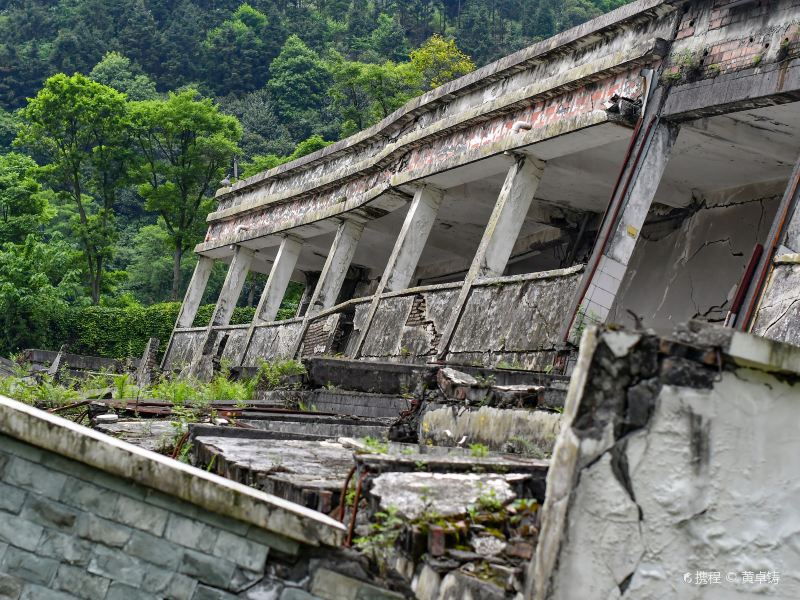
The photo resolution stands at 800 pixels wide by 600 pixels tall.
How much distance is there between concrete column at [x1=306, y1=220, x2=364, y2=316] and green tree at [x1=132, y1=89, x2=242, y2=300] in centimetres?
2453

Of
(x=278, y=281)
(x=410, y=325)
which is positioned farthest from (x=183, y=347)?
(x=410, y=325)

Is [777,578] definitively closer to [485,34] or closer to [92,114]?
[92,114]

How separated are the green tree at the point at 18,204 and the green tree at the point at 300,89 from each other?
2162cm

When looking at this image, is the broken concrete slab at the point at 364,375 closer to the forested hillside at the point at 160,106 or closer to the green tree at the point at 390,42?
the forested hillside at the point at 160,106

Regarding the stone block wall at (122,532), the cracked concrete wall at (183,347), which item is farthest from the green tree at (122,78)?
the stone block wall at (122,532)

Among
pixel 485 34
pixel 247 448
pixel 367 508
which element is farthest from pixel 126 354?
pixel 485 34

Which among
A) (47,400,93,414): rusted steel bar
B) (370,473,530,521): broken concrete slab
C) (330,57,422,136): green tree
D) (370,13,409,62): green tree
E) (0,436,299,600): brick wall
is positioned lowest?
(0,436,299,600): brick wall

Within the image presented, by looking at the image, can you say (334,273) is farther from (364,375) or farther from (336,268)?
(364,375)

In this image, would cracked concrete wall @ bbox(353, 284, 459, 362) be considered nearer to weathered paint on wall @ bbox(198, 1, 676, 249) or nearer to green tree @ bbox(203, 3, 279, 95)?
weathered paint on wall @ bbox(198, 1, 676, 249)

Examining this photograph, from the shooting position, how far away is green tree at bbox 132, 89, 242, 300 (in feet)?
141

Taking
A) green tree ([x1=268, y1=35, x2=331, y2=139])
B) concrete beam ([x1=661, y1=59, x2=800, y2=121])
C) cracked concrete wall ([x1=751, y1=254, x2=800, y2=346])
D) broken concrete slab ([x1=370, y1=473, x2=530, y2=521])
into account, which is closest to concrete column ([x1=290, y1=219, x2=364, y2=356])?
concrete beam ([x1=661, y1=59, x2=800, y2=121])

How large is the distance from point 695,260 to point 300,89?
166 feet

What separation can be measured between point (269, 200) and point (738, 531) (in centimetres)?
1839

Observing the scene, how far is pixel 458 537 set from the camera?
471 cm
